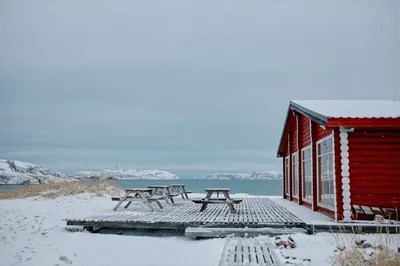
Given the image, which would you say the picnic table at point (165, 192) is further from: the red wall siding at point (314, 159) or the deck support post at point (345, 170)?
the deck support post at point (345, 170)

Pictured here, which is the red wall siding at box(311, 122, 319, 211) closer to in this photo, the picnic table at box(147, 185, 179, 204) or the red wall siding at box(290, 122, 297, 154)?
the red wall siding at box(290, 122, 297, 154)

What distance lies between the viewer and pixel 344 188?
831 centimetres

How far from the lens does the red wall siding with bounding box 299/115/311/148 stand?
1217cm

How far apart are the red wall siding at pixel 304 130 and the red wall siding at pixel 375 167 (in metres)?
3.45

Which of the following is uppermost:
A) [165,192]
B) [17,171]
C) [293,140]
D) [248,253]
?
[293,140]

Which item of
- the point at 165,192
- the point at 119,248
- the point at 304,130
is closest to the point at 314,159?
the point at 304,130

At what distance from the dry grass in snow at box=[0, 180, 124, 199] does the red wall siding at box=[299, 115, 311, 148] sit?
10435mm

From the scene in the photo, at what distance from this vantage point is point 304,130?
42.5 ft

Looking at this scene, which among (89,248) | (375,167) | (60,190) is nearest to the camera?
(89,248)

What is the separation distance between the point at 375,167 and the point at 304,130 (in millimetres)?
4635

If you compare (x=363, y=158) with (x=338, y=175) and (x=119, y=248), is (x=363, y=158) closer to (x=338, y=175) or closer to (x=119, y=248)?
(x=338, y=175)

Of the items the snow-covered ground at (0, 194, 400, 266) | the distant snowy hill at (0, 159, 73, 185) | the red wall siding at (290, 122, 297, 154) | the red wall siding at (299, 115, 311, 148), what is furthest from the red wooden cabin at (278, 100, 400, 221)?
the distant snowy hill at (0, 159, 73, 185)

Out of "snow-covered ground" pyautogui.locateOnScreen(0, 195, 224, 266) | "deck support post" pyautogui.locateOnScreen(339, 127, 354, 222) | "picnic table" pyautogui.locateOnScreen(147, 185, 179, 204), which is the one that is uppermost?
"deck support post" pyautogui.locateOnScreen(339, 127, 354, 222)

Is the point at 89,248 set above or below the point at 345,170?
below
